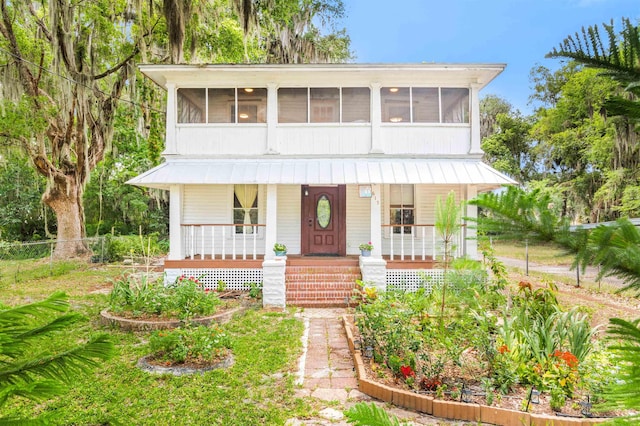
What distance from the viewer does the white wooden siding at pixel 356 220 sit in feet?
38.9

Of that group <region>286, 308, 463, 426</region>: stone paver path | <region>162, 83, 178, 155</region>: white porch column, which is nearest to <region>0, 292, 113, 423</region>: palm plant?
<region>286, 308, 463, 426</region>: stone paver path

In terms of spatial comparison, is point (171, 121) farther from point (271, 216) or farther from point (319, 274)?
point (319, 274)

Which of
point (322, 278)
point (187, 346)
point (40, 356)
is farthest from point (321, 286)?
point (40, 356)

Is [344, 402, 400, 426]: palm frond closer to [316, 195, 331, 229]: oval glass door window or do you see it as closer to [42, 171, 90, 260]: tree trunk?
[316, 195, 331, 229]: oval glass door window

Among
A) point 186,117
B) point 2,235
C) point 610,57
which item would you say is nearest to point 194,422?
point 610,57

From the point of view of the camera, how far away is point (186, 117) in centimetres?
1148

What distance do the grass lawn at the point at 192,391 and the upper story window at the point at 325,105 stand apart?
685 centimetres

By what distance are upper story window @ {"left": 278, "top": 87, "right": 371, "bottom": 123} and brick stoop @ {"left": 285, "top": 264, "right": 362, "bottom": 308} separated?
14.5 ft

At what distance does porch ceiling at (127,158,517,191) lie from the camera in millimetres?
9875

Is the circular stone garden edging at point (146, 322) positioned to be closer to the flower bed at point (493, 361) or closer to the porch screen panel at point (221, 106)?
the flower bed at point (493, 361)

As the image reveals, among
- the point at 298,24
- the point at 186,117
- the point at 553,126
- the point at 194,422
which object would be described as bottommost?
the point at 194,422

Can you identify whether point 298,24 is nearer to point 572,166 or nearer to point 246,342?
point 246,342

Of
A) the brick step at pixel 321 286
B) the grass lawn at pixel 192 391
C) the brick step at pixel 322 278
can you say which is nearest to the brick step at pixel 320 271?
the brick step at pixel 322 278

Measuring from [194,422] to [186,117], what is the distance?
963cm
